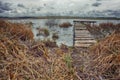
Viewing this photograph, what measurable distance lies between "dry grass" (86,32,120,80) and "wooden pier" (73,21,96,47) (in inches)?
48.8

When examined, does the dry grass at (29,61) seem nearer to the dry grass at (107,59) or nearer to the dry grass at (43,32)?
the dry grass at (107,59)

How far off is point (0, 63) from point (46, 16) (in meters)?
3.90

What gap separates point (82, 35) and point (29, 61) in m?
4.00

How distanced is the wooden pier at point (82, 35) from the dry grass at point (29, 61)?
1.54 metres

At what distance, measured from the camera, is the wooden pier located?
353 inches

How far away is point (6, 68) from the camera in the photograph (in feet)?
20.6

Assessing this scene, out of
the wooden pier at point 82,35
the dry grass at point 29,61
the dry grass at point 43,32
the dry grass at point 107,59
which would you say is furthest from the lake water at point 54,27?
the dry grass at point 107,59

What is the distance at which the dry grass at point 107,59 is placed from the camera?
6.53m

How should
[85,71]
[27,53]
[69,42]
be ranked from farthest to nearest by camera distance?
[69,42], [27,53], [85,71]

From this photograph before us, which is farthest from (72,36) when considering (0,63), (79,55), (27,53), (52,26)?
(0,63)

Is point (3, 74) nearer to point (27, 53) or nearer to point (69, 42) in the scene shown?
point (27, 53)

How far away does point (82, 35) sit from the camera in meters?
10.4

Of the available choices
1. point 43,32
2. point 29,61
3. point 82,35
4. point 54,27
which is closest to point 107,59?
point 29,61

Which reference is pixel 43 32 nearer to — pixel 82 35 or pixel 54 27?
pixel 54 27
